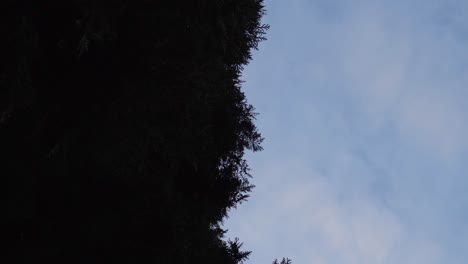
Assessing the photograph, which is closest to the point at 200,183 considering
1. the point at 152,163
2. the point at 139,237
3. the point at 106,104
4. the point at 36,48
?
the point at 152,163

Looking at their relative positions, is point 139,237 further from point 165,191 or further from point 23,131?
point 23,131

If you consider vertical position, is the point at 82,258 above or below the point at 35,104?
below

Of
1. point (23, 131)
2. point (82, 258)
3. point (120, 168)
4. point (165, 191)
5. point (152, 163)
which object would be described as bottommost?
point (82, 258)

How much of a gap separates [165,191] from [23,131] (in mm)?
2305

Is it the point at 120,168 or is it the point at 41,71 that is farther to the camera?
the point at 120,168

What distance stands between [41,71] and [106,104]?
77 centimetres

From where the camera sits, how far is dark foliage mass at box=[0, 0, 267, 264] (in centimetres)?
493

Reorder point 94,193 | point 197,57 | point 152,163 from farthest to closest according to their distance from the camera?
point 152,163 < point 94,193 < point 197,57

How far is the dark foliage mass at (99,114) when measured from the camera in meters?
4.93

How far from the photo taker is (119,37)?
5340mm

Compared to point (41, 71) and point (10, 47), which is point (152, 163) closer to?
point (41, 71)

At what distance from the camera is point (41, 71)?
514cm

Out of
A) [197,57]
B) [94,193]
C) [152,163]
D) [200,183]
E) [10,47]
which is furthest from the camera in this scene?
[200,183]

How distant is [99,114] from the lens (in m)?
5.16
